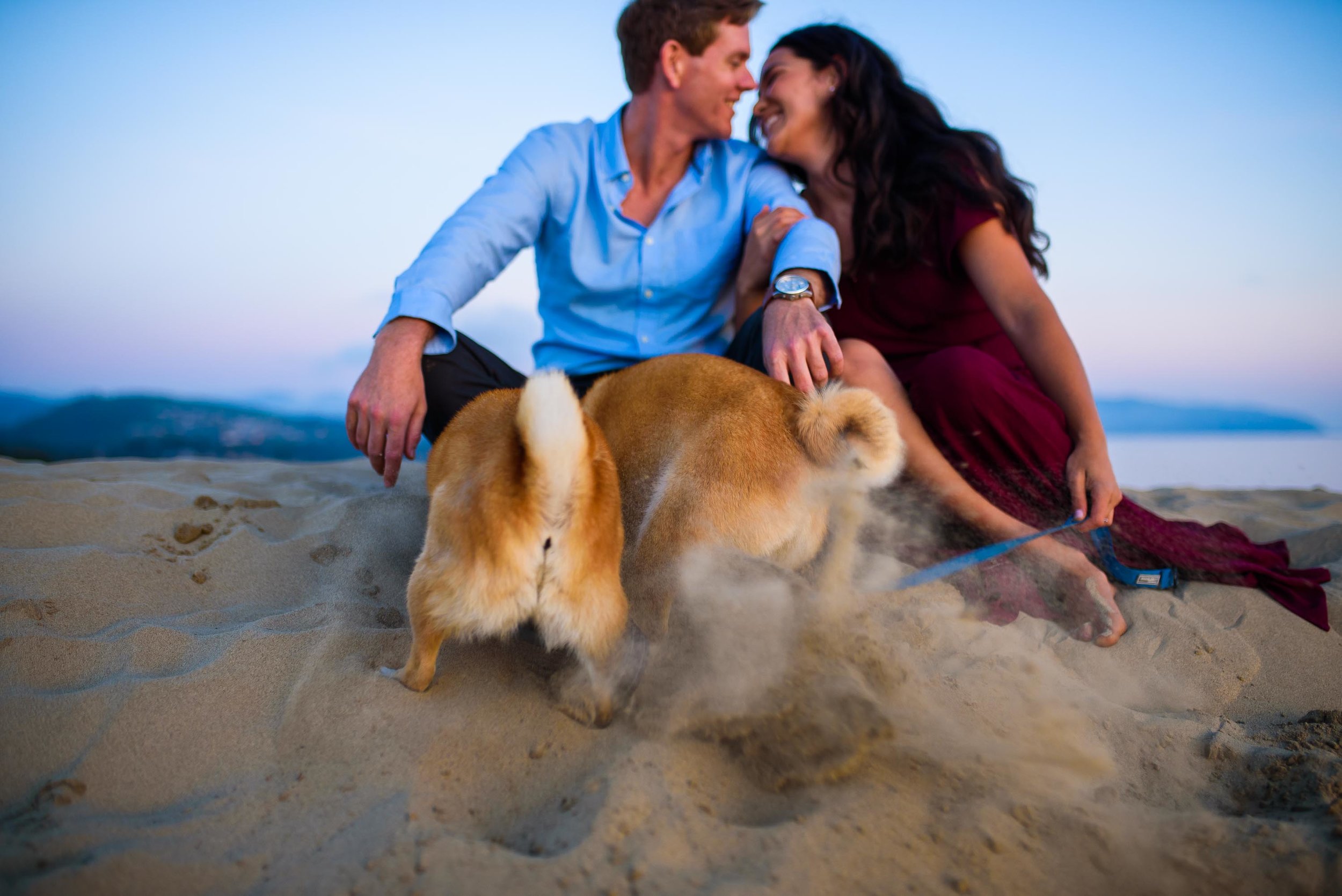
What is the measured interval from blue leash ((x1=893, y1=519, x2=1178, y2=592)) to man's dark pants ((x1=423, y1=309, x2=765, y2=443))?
1.01m

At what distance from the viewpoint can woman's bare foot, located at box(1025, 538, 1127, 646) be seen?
99.4 inches

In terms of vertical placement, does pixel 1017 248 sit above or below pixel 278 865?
above

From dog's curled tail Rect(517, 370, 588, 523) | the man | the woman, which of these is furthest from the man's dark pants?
dog's curled tail Rect(517, 370, 588, 523)

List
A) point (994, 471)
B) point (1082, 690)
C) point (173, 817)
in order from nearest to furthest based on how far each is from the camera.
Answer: point (173, 817), point (1082, 690), point (994, 471)

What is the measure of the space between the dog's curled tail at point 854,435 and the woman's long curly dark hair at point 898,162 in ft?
5.17

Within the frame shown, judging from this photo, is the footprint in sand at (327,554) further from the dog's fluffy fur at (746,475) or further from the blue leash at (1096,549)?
the blue leash at (1096,549)

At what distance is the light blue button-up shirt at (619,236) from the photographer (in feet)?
10.8

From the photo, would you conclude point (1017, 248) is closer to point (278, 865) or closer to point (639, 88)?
point (639, 88)

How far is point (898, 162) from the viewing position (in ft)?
11.0

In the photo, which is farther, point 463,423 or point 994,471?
point 994,471

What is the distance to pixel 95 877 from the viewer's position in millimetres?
1179

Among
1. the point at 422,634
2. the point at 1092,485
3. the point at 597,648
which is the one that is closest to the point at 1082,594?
the point at 1092,485

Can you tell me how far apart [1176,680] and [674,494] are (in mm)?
1889

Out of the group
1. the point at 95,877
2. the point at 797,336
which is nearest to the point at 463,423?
the point at 797,336
